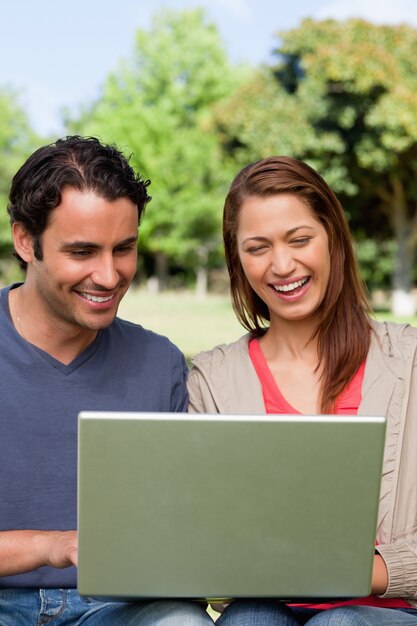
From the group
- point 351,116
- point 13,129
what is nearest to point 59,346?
point 351,116

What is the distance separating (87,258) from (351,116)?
1560 cm

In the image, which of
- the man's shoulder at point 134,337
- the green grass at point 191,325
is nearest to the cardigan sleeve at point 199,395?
the man's shoulder at point 134,337

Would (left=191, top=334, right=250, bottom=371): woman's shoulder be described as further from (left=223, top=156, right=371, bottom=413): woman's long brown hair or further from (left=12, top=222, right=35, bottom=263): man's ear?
(left=12, top=222, right=35, bottom=263): man's ear

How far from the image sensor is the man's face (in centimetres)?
206

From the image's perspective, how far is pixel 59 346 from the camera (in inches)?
Answer: 85.9

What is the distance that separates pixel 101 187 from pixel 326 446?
0.87 meters

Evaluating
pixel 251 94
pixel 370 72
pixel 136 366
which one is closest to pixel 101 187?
pixel 136 366

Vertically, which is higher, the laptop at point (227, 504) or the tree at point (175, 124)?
the tree at point (175, 124)

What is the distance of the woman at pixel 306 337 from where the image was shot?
2248 millimetres

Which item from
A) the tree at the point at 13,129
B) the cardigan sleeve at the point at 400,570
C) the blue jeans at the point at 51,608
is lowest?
the blue jeans at the point at 51,608

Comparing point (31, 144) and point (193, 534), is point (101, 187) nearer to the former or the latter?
point (193, 534)

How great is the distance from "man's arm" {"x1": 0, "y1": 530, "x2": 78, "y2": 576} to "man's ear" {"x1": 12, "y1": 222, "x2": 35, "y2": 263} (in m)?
0.71

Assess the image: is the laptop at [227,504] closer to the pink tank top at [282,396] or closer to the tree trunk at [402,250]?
the pink tank top at [282,396]

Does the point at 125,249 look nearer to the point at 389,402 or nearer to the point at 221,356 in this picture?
the point at 221,356
